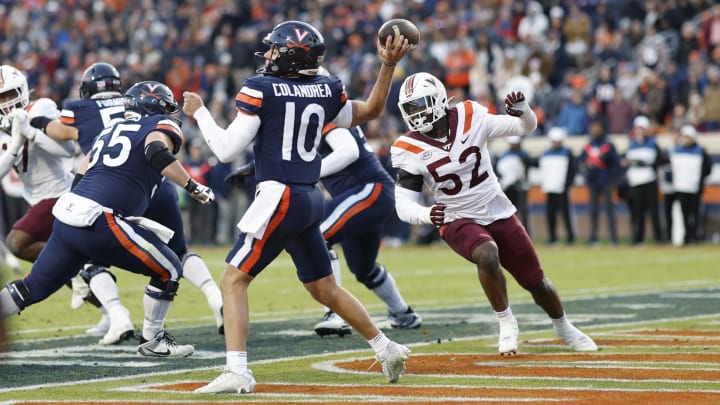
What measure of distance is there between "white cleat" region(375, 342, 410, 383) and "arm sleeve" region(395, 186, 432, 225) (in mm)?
746

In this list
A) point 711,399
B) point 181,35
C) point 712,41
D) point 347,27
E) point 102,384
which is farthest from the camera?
point 181,35

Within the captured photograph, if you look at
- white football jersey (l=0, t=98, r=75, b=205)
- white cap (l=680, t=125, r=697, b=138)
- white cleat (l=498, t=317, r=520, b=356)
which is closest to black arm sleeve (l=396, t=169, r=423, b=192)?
white cleat (l=498, t=317, r=520, b=356)

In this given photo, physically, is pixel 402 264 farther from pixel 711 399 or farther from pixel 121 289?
pixel 711 399

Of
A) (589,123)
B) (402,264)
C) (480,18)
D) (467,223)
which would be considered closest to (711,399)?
(467,223)

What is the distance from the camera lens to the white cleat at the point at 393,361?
222 inches

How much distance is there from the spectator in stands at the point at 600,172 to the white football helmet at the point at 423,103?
397 inches

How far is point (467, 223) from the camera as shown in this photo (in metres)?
6.80

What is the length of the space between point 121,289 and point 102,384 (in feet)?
19.1

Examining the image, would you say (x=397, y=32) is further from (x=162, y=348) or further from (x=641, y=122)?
(x=641, y=122)

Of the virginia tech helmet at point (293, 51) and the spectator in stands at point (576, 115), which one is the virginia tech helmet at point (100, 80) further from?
the spectator in stands at point (576, 115)

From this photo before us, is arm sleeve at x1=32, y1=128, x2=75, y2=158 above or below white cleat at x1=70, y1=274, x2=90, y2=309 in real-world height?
above

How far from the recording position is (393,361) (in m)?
5.64

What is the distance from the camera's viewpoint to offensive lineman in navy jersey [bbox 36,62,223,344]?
296 inches

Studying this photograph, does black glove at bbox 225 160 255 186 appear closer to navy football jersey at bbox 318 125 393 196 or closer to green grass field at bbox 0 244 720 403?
navy football jersey at bbox 318 125 393 196
